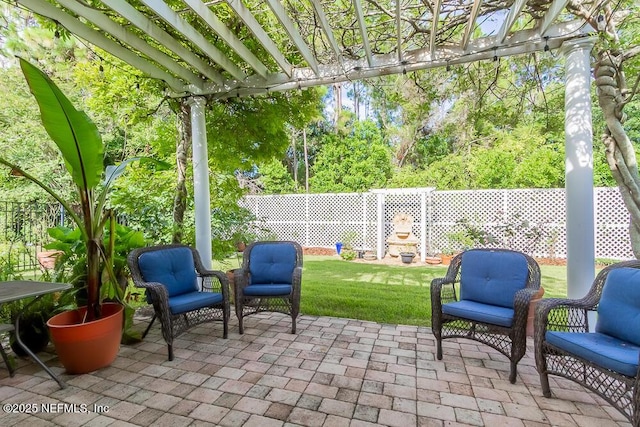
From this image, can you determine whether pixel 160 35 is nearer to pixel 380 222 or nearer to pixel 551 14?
pixel 551 14

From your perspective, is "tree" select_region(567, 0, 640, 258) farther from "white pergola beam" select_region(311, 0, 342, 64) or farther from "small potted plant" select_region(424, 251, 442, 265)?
"small potted plant" select_region(424, 251, 442, 265)

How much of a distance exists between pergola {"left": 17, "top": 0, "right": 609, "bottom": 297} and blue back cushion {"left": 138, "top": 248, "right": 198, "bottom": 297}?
2.08 meters

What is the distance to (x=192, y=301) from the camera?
303 centimetres

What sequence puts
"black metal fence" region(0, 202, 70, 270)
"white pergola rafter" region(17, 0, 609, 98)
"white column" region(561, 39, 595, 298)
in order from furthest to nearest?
"black metal fence" region(0, 202, 70, 270)
"white column" region(561, 39, 595, 298)
"white pergola rafter" region(17, 0, 609, 98)

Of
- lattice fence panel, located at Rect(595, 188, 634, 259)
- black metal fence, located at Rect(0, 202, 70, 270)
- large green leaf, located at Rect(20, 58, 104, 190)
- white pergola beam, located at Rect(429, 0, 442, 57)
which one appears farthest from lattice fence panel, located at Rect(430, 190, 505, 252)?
black metal fence, located at Rect(0, 202, 70, 270)

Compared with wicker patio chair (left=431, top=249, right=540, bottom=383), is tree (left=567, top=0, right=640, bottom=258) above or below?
above

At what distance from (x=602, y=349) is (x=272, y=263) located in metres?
3.05

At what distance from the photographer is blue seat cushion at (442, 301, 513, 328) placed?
2.49m

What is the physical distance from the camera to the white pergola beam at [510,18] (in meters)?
2.43

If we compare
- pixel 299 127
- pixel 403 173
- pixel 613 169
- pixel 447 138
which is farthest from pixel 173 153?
pixel 447 138

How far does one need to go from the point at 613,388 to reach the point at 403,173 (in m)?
11.0

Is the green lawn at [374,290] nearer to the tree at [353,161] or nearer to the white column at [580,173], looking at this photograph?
the white column at [580,173]

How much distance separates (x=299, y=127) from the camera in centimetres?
493

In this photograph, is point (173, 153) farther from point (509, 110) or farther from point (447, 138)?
point (447, 138)
